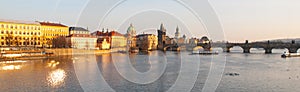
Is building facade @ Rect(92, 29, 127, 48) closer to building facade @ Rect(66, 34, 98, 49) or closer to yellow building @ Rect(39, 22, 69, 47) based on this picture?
building facade @ Rect(66, 34, 98, 49)

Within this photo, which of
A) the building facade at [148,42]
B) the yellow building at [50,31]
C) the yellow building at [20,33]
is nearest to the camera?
the yellow building at [20,33]

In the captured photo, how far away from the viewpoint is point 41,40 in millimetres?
65562

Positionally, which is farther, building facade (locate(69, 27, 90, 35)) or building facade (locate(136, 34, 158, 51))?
building facade (locate(136, 34, 158, 51))

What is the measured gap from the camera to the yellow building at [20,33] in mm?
57375

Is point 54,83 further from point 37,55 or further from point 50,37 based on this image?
point 50,37

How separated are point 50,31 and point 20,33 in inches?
370

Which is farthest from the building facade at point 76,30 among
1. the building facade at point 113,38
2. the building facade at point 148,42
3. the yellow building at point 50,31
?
the building facade at point 148,42

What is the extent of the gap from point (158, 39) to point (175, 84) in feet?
318

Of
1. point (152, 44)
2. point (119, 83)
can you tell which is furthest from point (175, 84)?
point (152, 44)

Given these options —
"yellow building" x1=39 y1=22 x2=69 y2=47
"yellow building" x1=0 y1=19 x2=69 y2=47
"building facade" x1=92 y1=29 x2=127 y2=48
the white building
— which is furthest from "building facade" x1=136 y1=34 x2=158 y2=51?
"yellow building" x1=0 y1=19 x2=69 y2=47

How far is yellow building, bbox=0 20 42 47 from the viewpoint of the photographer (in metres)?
57.4

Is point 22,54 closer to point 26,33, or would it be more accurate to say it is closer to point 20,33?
point 20,33

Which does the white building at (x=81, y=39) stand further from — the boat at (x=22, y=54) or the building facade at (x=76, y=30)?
the boat at (x=22, y=54)

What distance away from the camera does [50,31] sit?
70.1 meters
